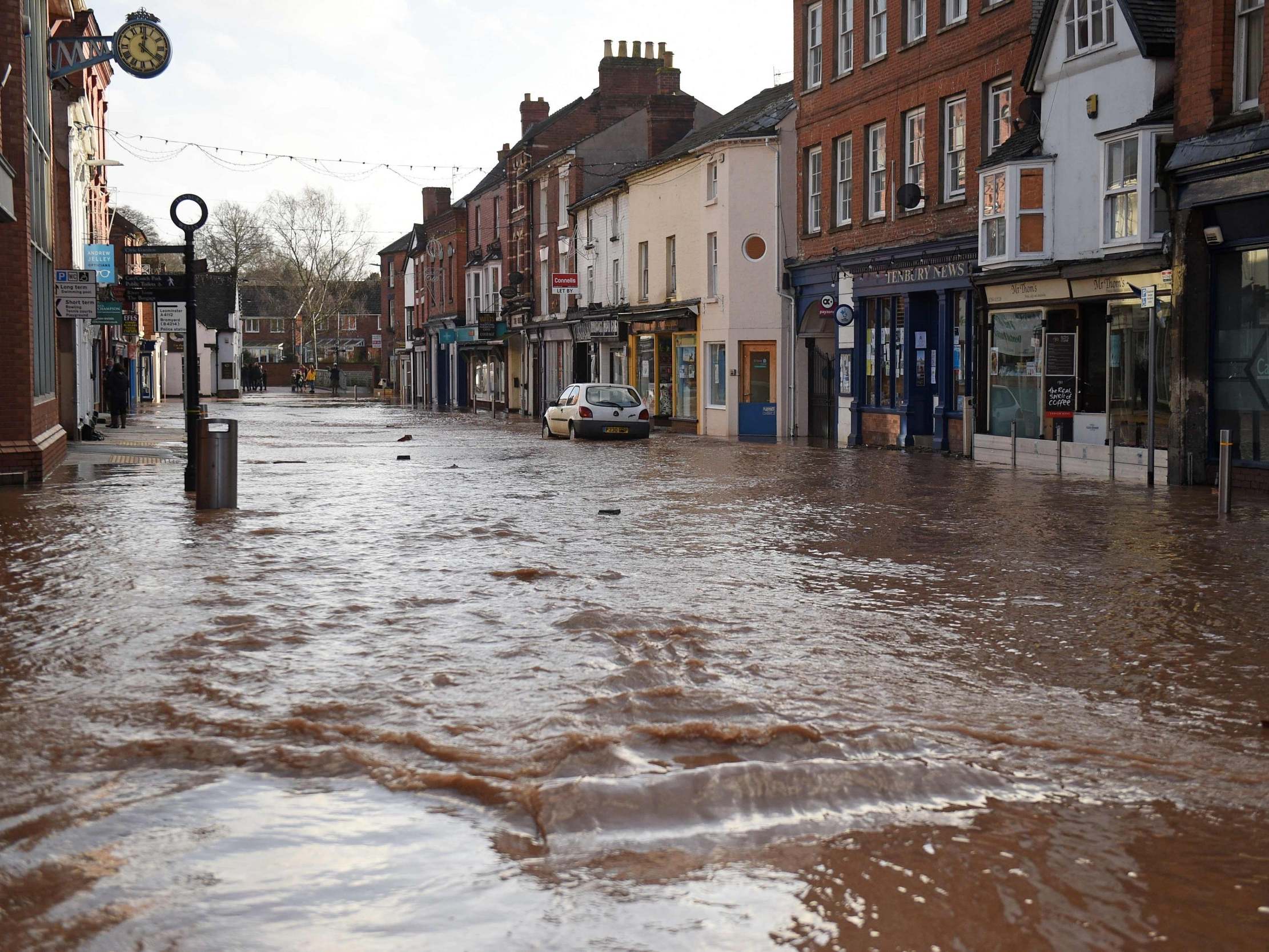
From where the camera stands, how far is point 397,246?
115188 mm

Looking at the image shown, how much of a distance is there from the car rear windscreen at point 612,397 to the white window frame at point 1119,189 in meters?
15.0

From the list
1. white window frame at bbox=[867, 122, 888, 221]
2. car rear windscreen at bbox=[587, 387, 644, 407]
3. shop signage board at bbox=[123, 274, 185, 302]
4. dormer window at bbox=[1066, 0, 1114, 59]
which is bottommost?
car rear windscreen at bbox=[587, 387, 644, 407]

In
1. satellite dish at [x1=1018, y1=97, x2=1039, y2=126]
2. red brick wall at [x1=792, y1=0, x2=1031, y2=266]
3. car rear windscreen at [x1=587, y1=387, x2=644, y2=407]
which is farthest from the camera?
car rear windscreen at [x1=587, y1=387, x2=644, y2=407]

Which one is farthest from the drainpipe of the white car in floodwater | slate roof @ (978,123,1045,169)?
slate roof @ (978,123,1045,169)

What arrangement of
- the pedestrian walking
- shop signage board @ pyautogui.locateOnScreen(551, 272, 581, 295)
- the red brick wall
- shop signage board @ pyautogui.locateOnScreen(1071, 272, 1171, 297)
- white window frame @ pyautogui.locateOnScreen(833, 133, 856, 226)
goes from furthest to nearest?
shop signage board @ pyautogui.locateOnScreen(551, 272, 581, 295) → the pedestrian walking → white window frame @ pyautogui.locateOnScreen(833, 133, 856, 226) → the red brick wall → shop signage board @ pyautogui.locateOnScreen(1071, 272, 1171, 297)

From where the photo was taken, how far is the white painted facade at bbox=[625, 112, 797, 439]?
37844 millimetres

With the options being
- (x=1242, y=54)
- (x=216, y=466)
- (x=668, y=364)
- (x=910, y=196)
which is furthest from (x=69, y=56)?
(x=668, y=364)

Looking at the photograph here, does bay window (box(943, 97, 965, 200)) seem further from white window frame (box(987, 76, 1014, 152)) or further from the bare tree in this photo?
the bare tree

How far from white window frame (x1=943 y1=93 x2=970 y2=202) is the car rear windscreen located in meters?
9.82

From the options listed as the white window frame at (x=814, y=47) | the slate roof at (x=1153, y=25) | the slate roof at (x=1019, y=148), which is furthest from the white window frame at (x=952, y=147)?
the white window frame at (x=814, y=47)

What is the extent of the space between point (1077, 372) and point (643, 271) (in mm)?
24178

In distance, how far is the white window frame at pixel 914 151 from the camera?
98.7ft

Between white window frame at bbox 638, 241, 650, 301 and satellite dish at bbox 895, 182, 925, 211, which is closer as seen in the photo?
satellite dish at bbox 895, 182, 925, 211

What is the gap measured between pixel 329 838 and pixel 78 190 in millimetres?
35877
